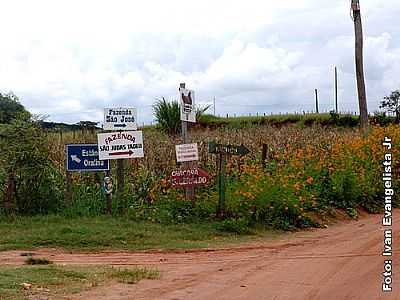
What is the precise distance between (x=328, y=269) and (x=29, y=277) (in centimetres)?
420

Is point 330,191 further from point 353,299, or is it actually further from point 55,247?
point 353,299

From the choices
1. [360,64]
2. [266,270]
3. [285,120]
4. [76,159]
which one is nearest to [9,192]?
[76,159]

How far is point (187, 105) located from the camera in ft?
51.8

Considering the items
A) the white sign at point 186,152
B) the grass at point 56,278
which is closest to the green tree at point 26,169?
the white sign at point 186,152

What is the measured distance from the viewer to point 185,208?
51.3 ft

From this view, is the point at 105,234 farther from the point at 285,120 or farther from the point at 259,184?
the point at 285,120

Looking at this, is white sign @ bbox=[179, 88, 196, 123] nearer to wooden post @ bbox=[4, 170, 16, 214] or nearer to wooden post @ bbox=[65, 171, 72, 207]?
wooden post @ bbox=[65, 171, 72, 207]

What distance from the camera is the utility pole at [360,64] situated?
24.9 metres

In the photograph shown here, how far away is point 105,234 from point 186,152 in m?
3.04

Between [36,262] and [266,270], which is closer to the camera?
[266,270]

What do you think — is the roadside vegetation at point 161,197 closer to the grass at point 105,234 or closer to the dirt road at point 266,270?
the grass at point 105,234

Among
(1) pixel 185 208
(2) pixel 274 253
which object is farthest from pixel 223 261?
(1) pixel 185 208

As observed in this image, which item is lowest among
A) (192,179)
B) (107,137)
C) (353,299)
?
(353,299)

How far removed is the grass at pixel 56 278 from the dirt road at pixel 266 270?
0.27 metres
